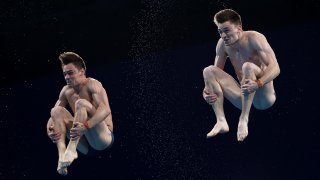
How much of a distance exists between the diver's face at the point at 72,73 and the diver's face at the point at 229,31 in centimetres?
94

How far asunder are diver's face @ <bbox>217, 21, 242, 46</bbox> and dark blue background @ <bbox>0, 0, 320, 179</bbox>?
2.78ft

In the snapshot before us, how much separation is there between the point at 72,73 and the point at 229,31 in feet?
3.35

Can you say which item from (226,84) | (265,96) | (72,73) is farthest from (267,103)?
(72,73)

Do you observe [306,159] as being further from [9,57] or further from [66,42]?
[9,57]

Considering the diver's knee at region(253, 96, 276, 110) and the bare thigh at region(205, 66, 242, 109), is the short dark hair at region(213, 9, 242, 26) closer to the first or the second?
the bare thigh at region(205, 66, 242, 109)

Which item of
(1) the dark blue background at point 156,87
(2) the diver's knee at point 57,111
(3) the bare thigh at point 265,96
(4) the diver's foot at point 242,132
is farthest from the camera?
(1) the dark blue background at point 156,87

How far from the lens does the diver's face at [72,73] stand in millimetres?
4559

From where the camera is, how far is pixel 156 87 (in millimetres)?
5250

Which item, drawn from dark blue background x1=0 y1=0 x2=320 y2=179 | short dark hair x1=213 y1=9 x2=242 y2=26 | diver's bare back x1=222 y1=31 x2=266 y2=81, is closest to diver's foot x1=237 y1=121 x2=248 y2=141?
diver's bare back x1=222 y1=31 x2=266 y2=81

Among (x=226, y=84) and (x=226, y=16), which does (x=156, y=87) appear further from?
(x=226, y=16)

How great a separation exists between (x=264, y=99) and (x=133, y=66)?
138 cm

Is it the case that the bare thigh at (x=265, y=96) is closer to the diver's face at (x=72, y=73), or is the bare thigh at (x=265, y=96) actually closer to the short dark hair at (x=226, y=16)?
the short dark hair at (x=226, y=16)

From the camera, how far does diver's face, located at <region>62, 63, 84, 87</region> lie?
4.56 metres

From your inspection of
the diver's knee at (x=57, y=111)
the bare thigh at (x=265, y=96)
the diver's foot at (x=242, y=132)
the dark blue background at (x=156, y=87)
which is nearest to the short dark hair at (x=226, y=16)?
the bare thigh at (x=265, y=96)
